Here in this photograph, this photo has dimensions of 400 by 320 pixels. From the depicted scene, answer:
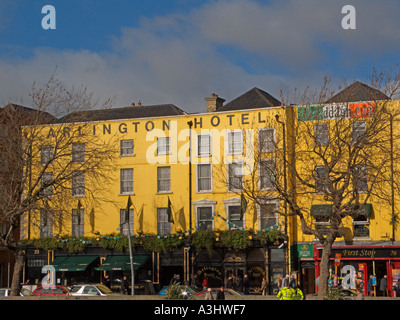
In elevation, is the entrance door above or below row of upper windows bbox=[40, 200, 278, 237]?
below

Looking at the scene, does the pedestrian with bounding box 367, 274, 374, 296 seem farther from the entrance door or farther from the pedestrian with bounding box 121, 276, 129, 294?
the pedestrian with bounding box 121, 276, 129, 294

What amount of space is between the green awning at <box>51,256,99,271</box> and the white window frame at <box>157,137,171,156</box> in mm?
9001

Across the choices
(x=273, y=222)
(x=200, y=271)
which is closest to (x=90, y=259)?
(x=200, y=271)

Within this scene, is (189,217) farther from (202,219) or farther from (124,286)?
(124,286)

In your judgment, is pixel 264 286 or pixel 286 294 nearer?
pixel 286 294

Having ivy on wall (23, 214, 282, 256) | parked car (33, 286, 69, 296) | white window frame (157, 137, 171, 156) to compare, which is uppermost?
white window frame (157, 137, 171, 156)

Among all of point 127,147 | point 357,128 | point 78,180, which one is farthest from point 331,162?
point 127,147

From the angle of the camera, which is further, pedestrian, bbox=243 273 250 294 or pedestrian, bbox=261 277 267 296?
pedestrian, bbox=243 273 250 294

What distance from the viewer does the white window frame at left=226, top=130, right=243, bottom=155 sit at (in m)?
47.2

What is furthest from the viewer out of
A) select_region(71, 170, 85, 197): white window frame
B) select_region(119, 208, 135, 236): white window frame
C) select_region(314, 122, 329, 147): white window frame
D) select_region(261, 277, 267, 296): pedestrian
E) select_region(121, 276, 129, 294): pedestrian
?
select_region(119, 208, 135, 236): white window frame

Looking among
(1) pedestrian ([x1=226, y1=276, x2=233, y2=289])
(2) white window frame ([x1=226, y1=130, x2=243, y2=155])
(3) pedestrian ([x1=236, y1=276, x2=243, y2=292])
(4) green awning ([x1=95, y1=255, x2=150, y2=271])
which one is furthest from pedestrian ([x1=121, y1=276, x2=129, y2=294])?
(2) white window frame ([x1=226, y1=130, x2=243, y2=155])

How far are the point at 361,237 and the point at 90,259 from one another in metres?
19.1

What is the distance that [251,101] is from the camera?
5000 cm

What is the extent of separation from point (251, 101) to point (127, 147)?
9.77 meters
